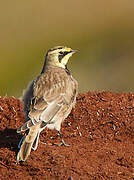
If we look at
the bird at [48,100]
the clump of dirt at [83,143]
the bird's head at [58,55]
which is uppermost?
the bird's head at [58,55]

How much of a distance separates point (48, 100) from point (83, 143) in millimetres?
817

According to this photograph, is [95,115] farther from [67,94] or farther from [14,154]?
[14,154]

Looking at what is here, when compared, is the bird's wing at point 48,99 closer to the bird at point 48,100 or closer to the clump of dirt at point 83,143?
the bird at point 48,100

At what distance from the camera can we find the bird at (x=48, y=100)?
661 centimetres

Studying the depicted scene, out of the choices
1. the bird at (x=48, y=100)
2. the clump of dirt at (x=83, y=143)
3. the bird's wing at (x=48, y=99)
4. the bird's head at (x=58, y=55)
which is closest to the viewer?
the clump of dirt at (x=83, y=143)

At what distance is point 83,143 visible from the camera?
7.15m

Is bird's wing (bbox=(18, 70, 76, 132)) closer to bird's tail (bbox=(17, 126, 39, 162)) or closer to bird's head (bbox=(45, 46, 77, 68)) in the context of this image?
bird's tail (bbox=(17, 126, 39, 162))

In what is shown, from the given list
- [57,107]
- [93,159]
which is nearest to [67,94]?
[57,107]

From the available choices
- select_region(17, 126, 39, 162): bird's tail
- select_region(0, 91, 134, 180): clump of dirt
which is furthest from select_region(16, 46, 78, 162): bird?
select_region(0, 91, 134, 180): clump of dirt

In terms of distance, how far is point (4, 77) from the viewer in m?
19.6

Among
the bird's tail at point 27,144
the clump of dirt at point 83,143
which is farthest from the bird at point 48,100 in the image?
the clump of dirt at point 83,143

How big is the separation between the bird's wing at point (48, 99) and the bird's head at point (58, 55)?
2.08 ft

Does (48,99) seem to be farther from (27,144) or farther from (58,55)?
(58,55)

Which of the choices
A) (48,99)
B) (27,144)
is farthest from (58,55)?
(27,144)
